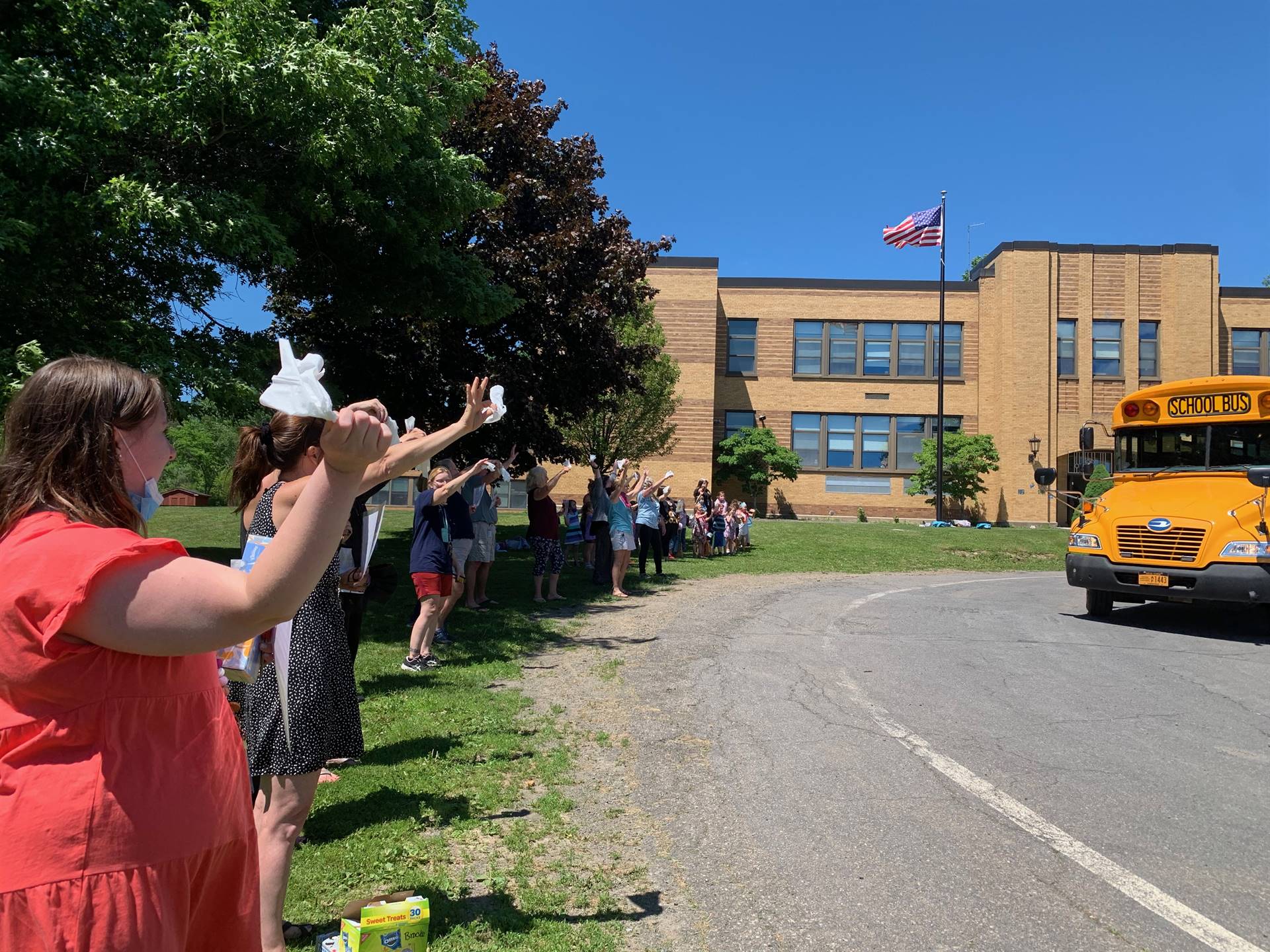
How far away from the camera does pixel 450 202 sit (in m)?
11.5

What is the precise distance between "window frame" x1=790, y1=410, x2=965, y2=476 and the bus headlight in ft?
111

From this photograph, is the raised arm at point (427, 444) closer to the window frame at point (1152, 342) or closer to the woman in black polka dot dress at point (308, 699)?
the woman in black polka dot dress at point (308, 699)

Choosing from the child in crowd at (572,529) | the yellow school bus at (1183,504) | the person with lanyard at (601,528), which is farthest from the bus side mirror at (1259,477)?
the child in crowd at (572,529)

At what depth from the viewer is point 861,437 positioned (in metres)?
45.1

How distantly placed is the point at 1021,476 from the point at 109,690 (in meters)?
45.3

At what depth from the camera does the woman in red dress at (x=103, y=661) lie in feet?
5.50

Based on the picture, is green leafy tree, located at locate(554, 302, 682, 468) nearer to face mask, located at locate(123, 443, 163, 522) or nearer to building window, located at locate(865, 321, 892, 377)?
building window, located at locate(865, 321, 892, 377)

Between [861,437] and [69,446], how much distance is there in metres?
44.9

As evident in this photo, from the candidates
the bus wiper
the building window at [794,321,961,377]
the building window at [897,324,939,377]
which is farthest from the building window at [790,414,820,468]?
the bus wiper

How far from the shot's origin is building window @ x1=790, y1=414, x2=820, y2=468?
1772 inches

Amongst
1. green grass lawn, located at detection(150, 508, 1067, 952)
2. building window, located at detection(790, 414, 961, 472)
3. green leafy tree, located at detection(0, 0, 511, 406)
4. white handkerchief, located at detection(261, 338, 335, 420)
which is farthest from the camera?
building window, located at detection(790, 414, 961, 472)

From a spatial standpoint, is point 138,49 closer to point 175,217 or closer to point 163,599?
point 175,217

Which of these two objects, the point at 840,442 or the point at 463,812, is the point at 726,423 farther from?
the point at 463,812

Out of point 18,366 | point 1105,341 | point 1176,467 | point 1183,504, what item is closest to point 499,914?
point 18,366
